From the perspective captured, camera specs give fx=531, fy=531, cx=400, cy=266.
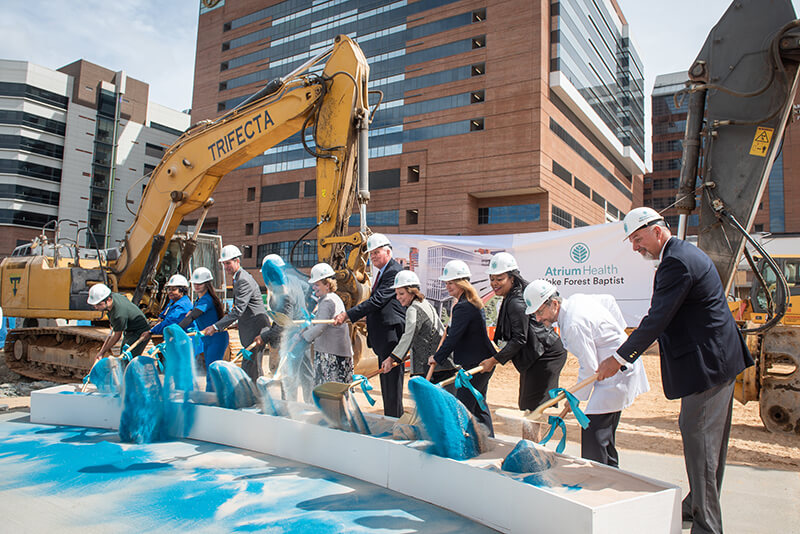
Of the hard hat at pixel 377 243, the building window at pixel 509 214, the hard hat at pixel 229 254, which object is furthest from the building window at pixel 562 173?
the hard hat at pixel 377 243

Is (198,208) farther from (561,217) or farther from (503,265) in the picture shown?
(561,217)

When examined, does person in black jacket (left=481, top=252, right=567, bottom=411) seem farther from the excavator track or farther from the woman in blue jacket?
the excavator track

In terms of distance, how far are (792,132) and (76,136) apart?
238 feet

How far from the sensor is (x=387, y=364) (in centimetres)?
486

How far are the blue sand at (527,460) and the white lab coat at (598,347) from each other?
0.49 meters

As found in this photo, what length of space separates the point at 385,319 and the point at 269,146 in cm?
473

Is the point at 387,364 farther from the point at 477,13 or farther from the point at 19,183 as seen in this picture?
the point at 19,183

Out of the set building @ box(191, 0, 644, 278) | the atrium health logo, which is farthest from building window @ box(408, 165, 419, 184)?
the atrium health logo

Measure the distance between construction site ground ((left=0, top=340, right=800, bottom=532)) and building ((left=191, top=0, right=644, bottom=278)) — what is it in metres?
29.3

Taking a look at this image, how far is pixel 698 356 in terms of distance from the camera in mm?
2992

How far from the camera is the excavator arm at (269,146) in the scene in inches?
305

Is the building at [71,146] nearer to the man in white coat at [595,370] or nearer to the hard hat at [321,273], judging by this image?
the hard hat at [321,273]

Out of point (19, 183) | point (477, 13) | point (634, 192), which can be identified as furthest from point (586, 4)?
point (19, 183)

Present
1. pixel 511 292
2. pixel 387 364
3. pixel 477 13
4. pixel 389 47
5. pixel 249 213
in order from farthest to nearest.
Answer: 1. pixel 249 213
2. pixel 389 47
3. pixel 477 13
4. pixel 387 364
5. pixel 511 292
